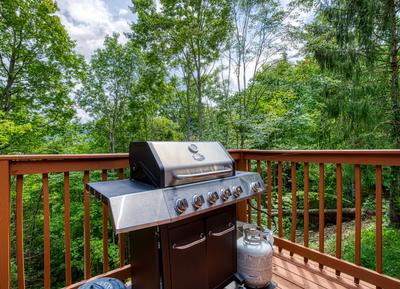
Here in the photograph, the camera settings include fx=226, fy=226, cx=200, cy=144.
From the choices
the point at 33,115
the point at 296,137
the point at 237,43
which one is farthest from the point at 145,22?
the point at 296,137

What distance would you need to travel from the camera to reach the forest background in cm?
454

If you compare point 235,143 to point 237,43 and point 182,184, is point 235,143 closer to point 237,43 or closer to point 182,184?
point 237,43

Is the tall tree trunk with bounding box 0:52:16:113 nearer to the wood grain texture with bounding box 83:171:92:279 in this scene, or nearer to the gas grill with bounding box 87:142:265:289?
the wood grain texture with bounding box 83:171:92:279

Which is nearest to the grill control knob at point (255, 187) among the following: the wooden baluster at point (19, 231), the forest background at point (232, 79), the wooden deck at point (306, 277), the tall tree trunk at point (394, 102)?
the wooden deck at point (306, 277)

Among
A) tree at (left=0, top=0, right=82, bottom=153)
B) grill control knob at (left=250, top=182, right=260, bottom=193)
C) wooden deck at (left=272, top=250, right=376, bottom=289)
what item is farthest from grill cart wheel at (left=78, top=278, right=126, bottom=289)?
tree at (left=0, top=0, right=82, bottom=153)

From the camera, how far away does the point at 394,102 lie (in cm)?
435

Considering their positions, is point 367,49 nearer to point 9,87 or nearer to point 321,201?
point 321,201

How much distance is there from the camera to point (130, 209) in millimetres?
1005

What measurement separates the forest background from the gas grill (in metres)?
3.95

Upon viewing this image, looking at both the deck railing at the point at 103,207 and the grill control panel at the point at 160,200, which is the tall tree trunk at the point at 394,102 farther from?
the grill control panel at the point at 160,200

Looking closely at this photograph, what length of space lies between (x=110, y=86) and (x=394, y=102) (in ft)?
31.3

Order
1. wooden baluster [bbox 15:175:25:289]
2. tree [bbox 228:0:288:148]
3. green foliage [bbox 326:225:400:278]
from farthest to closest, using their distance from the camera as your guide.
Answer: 1. tree [bbox 228:0:288:148]
2. green foliage [bbox 326:225:400:278]
3. wooden baluster [bbox 15:175:25:289]

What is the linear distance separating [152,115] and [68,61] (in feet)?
12.2

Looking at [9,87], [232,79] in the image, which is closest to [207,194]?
[232,79]
